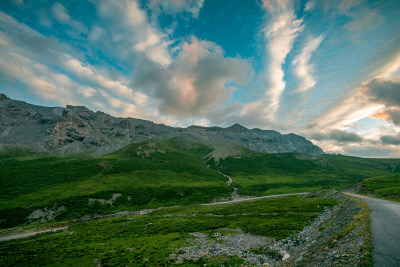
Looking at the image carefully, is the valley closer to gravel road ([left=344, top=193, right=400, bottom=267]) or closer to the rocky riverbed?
the rocky riverbed

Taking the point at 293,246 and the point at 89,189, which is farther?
the point at 89,189

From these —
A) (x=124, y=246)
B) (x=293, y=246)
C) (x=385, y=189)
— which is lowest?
(x=124, y=246)

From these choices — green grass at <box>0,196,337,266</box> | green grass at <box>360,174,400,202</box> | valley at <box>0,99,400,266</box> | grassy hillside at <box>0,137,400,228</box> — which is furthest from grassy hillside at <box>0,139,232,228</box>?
green grass at <box>360,174,400,202</box>

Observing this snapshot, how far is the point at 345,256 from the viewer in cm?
1366

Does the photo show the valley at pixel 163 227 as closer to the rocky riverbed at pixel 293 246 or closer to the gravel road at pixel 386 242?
the rocky riverbed at pixel 293 246

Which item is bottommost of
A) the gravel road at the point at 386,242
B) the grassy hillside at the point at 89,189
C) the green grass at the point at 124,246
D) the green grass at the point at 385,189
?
the grassy hillside at the point at 89,189

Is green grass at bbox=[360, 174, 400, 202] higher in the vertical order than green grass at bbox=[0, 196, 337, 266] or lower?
higher

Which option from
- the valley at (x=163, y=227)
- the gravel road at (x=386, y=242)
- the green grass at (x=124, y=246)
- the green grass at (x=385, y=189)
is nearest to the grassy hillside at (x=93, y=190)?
the valley at (x=163, y=227)

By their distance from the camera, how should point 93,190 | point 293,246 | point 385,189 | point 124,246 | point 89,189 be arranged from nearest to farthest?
1. point 293,246
2. point 124,246
3. point 385,189
4. point 93,190
5. point 89,189

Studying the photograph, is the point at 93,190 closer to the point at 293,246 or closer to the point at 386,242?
the point at 293,246

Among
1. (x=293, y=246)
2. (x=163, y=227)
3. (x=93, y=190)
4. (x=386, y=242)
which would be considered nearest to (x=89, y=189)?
(x=93, y=190)

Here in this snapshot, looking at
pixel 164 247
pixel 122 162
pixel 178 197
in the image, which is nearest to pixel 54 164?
pixel 122 162

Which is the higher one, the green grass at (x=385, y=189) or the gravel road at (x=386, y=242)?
the green grass at (x=385, y=189)

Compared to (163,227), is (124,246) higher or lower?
higher
